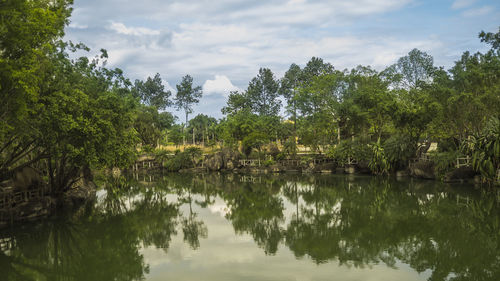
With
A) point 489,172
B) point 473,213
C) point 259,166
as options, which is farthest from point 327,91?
point 473,213

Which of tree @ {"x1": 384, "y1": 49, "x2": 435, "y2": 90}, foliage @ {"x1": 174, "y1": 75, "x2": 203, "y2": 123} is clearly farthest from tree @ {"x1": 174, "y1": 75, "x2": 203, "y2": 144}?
tree @ {"x1": 384, "y1": 49, "x2": 435, "y2": 90}

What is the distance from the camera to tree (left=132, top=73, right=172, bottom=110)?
86.2 meters

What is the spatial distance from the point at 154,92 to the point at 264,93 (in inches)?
1055

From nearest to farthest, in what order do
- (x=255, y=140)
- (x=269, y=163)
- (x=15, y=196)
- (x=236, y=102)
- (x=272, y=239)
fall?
(x=272, y=239) < (x=15, y=196) < (x=269, y=163) < (x=255, y=140) < (x=236, y=102)

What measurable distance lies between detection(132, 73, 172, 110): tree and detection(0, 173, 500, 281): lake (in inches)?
2443

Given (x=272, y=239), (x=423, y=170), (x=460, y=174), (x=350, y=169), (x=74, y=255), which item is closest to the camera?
(x=74, y=255)

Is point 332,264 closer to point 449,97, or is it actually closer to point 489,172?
point 489,172

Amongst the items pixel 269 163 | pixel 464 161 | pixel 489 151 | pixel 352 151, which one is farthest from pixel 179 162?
pixel 489 151

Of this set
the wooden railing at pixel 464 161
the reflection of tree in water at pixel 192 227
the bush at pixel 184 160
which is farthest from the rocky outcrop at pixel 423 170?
the bush at pixel 184 160

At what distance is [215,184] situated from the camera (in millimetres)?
Result: 37344

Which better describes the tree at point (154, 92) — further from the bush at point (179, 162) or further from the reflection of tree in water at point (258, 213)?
the reflection of tree in water at point (258, 213)

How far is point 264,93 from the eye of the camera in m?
79.9

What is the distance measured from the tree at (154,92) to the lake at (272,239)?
6206cm

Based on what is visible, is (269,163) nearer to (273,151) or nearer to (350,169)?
(273,151)
